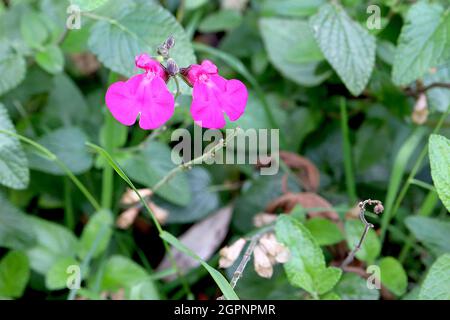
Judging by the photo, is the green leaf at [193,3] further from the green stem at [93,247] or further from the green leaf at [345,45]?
the green stem at [93,247]

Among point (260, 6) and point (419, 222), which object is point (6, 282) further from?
point (260, 6)

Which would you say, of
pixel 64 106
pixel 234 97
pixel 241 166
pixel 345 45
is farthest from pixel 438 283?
pixel 64 106

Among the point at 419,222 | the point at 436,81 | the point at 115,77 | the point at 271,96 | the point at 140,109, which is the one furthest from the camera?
the point at 271,96

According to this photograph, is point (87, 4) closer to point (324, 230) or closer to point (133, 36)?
point (133, 36)

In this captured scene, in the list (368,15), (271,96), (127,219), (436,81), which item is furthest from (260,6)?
(127,219)

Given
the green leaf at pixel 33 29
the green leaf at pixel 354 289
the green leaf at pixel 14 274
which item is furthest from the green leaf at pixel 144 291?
the green leaf at pixel 33 29
